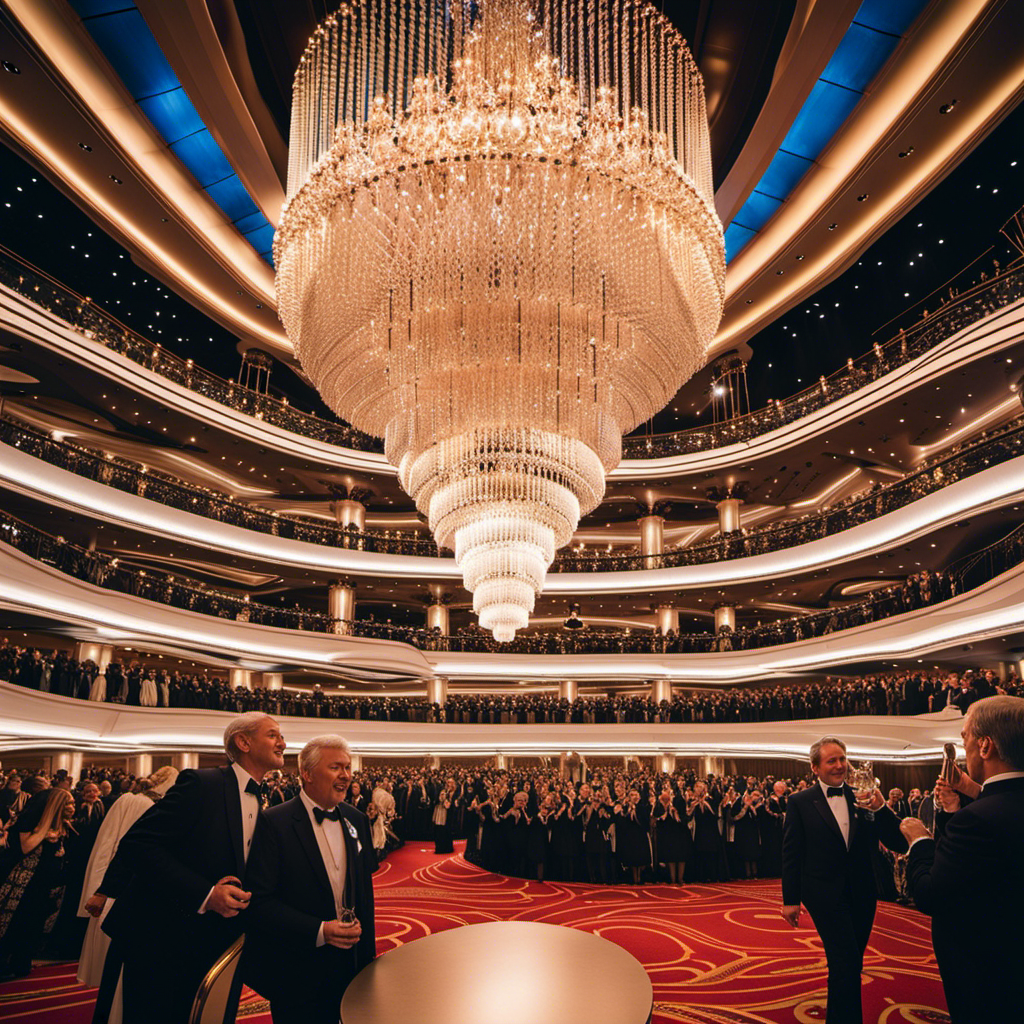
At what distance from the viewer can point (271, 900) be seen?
2.06m

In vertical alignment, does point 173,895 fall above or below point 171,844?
below

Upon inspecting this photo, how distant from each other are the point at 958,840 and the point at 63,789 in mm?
5275

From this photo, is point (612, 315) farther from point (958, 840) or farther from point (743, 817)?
point (743, 817)

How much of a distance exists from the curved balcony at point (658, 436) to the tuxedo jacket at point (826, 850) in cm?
1127

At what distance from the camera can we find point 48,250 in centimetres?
1480

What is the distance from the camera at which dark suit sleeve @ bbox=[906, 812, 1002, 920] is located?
173 cm

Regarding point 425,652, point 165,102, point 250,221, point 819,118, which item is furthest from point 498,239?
point 425,652

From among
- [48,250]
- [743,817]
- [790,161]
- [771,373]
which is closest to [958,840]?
[743,817]

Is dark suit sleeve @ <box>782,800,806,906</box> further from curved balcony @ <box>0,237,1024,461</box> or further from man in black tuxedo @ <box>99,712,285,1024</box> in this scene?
curved balcony @ <box>0,237,1024,461</box>

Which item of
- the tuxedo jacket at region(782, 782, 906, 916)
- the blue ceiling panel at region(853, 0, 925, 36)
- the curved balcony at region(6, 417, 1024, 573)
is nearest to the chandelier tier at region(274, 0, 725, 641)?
the tuxedo jacket at region(782, 782, 906, 916)

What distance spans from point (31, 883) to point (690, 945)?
14.9ft

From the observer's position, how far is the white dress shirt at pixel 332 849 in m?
2.25

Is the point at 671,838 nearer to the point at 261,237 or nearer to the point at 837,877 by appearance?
the point at 837,877

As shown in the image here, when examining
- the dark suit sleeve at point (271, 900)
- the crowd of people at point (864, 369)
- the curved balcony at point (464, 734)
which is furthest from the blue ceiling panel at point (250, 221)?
the dark suit sleeve at point (271, 900)
